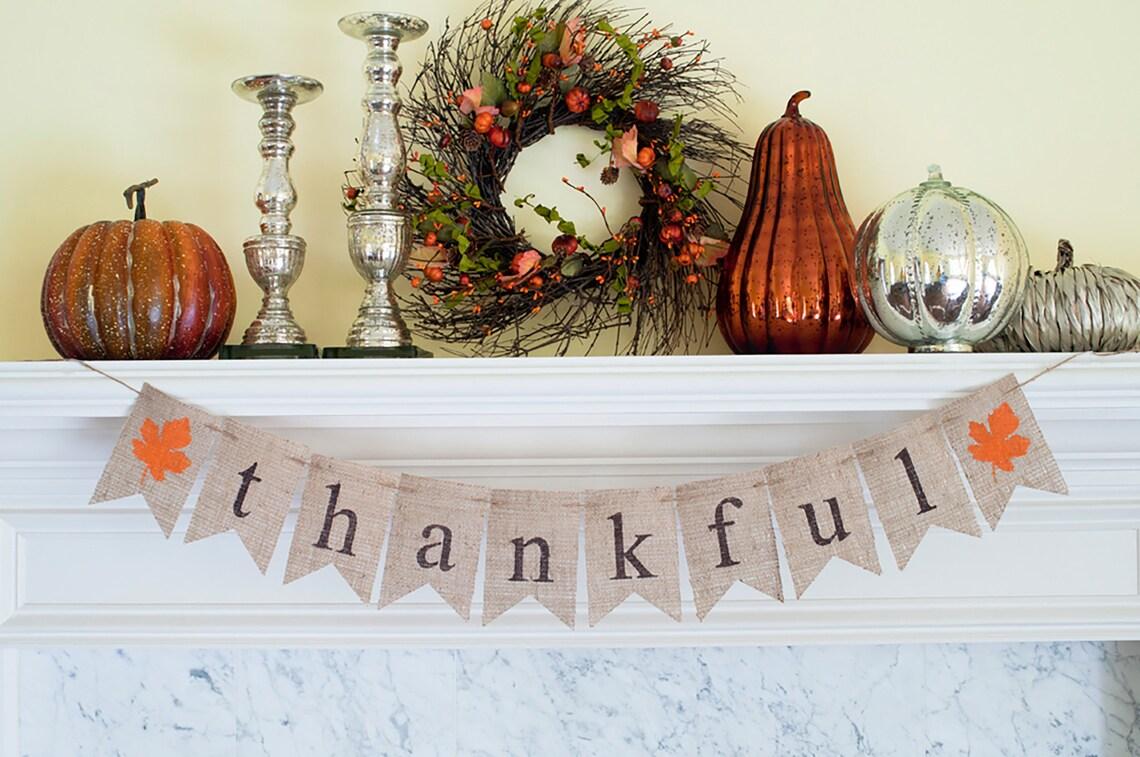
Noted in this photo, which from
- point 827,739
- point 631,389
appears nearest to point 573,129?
point 631,389

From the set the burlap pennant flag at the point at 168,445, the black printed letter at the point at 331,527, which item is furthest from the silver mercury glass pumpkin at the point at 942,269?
the burlap pennant flag at the point at 168,445

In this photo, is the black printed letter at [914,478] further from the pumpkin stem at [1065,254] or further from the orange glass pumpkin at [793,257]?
the pumpkin stem at [1065,254]

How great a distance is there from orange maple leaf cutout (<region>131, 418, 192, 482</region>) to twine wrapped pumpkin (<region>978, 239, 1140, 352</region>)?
0.86 m

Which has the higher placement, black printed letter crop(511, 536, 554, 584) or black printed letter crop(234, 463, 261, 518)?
black printed letter crop(234, 463, 261, 518)

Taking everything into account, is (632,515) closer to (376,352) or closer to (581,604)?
(581,604)

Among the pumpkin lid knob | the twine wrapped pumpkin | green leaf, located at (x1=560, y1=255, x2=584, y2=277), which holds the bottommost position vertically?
the twine wrapped pumpkin

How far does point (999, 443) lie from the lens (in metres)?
1.07

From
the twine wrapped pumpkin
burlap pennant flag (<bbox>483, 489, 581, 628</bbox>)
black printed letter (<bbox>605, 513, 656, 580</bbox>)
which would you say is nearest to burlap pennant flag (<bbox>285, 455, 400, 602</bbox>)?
burlap pennant flag (<bbox>483, 489, 581, 628</bbox>)

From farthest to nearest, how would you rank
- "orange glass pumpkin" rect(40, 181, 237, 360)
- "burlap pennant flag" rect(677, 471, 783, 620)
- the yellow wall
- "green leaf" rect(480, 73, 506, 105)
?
the yellow wall
"green leaf" rect(480, 73, 506, 105)
"orange glass pumpkin" rect(40, 181, 237, 360)
"burlap pennant flag" rect(677, 471, 783, 620)

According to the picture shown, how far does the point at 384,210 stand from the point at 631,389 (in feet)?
1.17

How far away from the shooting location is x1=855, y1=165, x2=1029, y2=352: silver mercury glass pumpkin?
3.65ft

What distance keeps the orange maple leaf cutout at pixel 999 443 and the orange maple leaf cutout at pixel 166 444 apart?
2.51 ft

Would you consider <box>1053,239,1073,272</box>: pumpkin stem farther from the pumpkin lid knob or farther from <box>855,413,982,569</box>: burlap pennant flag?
<box>855,413,982,569</box>: burlap pennant flag

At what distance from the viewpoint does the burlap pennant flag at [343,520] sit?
1.07 m
